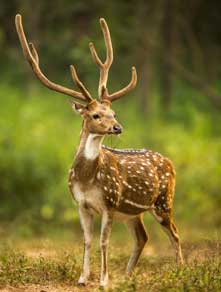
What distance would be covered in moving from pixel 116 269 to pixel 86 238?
1349 millimetres

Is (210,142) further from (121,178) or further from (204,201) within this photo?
(121,178)

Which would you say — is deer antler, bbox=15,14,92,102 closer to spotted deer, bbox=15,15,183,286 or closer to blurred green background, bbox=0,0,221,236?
spotted deer, bbox=15,15,183,286

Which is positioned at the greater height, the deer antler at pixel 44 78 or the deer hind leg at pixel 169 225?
the deer antler at pixel 44 78

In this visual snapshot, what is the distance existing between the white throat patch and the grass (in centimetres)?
122

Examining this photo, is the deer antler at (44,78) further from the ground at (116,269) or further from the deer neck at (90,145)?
the ground at (116,269)

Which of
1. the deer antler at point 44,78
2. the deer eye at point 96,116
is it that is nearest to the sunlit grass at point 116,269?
the deer eye at point 96,116

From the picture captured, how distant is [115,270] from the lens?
11.8 metres

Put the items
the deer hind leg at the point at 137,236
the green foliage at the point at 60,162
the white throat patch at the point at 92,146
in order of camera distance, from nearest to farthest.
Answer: the white throat patch at the point at 92,146 → the deer hind leg at the point at 137,236 → the green foliage at the point at 60,162

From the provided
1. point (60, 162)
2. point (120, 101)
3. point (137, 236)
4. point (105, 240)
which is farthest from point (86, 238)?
point (120, 101)

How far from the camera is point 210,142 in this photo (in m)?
20.8

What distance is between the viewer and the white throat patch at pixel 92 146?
10469 millimetres

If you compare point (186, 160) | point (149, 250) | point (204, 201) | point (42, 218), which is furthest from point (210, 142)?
point (149, 250)

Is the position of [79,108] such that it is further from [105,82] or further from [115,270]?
[115,270]

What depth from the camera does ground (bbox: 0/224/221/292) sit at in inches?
367
